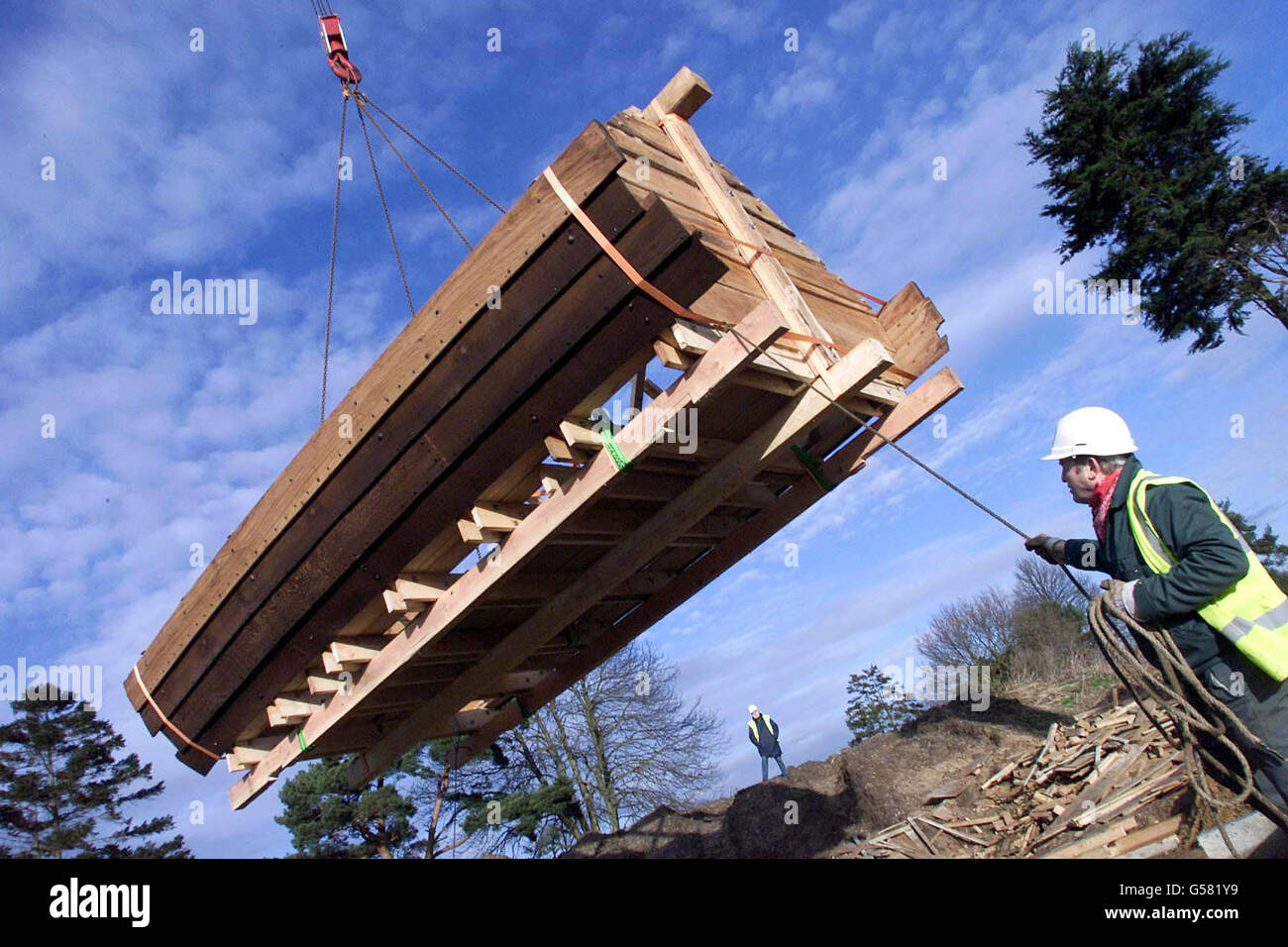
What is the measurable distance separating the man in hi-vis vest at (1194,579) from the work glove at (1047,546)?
46 cm

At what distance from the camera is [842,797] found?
11242 millimetres

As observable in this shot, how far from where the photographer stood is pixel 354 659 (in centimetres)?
496

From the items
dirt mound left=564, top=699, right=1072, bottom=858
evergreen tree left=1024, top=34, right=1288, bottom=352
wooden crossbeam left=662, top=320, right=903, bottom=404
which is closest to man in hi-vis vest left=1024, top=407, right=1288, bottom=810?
wooden crossbeam left=662, top=320, right=903, bottom=404

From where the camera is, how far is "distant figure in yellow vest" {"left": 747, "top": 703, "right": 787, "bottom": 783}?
14750mm

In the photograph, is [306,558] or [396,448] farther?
[306,558]

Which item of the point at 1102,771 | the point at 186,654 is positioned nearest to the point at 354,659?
the point at 186,654

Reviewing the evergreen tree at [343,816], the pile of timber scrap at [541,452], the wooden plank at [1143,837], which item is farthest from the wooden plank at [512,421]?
→ the evergreen tree at [343,816]

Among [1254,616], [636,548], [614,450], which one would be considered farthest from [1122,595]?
[636,548]

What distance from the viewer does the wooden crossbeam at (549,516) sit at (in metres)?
3.76

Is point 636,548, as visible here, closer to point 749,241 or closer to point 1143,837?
point 749,241

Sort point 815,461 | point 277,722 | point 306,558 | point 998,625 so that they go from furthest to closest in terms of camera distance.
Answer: point 998,625
point 815,461
point 277,722
point 306,558

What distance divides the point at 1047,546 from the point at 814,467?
189cm
